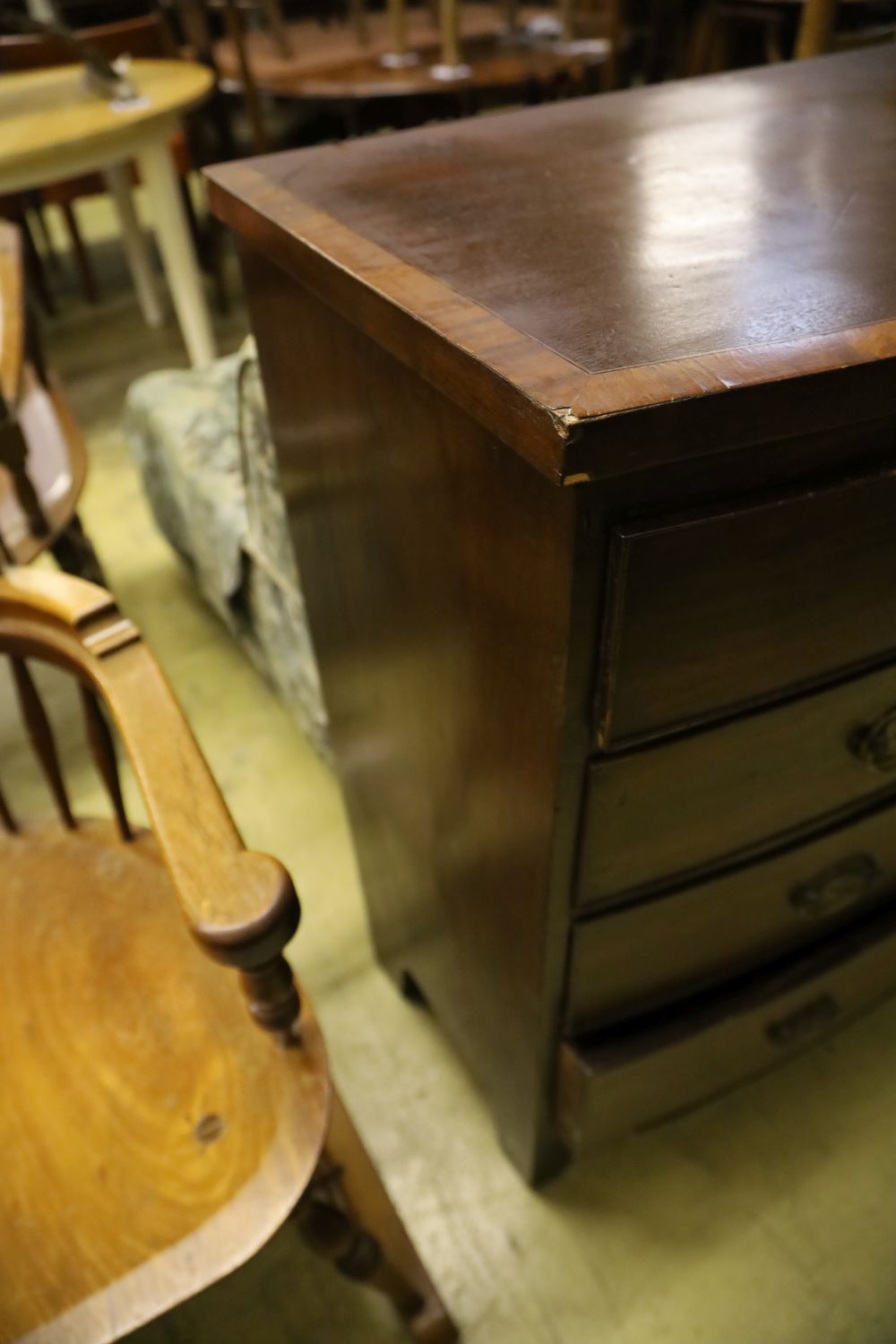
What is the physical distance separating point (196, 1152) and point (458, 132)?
0.76m

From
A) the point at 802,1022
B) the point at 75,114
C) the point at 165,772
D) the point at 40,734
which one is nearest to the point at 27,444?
the point at 40,734

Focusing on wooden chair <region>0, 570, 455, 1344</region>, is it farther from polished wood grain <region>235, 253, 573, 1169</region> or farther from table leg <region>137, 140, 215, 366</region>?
table leg <region>137, 140, 215, 366</region>

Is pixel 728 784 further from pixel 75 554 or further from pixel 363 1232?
pixel 75 554

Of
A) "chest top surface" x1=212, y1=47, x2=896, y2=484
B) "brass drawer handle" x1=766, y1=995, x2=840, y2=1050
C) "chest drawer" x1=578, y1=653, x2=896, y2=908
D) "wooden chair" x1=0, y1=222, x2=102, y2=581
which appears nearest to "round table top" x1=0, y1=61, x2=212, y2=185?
"wooden chair" x1=0, y1=222, x2=102, y2=581

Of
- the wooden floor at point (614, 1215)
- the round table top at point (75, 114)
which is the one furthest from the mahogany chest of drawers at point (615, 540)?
the round table top at point (75, 114)

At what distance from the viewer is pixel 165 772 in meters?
0.57

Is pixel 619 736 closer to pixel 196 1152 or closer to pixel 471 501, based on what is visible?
pixel 471 501

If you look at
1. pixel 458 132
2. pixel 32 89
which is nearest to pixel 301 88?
pixel 32 89

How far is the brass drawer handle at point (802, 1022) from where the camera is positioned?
31.0 inches

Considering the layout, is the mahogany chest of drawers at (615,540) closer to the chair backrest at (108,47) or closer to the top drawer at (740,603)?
the top drawer at (740,603)

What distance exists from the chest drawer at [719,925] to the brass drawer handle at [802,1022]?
64mm

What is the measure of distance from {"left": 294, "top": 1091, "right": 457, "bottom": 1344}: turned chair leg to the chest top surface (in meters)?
0.54

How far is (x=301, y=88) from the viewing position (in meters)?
2.41

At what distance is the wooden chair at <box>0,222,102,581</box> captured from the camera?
3.48 feet
